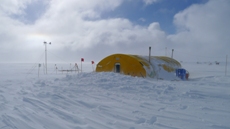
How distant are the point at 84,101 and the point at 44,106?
4.99 ft

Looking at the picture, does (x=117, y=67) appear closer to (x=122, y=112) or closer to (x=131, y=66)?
(x=131, y=66)

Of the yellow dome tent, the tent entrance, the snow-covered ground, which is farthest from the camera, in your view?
the tent entrance

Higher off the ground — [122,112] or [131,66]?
[131,66]

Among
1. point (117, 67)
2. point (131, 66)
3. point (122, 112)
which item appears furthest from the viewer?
point (117, 67)

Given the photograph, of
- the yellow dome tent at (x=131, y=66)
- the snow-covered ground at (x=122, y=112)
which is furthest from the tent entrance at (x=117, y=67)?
the snow-covered ground at (x=122, y=112)

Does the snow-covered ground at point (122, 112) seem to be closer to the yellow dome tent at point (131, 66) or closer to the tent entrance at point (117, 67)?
the yellow dome tent at point (131, 66)

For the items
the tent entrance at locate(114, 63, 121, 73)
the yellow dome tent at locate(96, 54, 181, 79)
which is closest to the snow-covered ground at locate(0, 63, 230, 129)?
the yellow dome tent at locate(96, 54, 181, 79)

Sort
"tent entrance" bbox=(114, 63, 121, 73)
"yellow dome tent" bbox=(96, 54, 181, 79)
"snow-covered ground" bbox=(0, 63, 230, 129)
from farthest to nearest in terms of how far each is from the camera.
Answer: "tent entrance" bbox=(114, 63, 121, 73) < "yellow dome tent" bbox=(96, 54, 181, 79) < "snow-covered ground" bbox=(0, 63, 230, 129)

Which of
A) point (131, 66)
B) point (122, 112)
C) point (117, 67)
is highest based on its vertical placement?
point (131, 66)

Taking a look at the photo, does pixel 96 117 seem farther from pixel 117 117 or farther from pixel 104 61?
pixel 104 61

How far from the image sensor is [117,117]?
5.11 meters

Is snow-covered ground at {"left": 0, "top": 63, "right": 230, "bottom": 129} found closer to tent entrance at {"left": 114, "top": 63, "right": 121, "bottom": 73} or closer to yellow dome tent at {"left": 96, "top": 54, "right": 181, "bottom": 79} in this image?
yellow dome tent at {"left": 96, "top": 54, "right": 181, "bottom": 79}

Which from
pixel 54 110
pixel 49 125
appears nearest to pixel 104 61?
pixel 54 110

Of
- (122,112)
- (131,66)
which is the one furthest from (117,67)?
(122,112)
